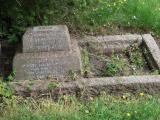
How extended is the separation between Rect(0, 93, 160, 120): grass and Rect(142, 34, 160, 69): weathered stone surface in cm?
84

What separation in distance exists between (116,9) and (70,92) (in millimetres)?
2303

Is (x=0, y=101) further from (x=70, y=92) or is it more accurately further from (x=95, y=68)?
(x=95, y=68)

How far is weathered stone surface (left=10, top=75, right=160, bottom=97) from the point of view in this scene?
220 inches

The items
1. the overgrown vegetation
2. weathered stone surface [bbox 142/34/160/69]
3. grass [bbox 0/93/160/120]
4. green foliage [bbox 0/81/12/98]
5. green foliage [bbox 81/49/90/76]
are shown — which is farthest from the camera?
the overgrown vegetation

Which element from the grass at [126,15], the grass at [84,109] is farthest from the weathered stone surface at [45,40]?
the grass at [126,15]

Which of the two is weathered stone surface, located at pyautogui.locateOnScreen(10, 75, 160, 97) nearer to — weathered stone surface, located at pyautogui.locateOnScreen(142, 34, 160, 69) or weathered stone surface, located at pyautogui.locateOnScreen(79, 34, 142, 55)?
weathered stone surface, located at pyautogui.locateOnScreen(142, 34, 160, 69)

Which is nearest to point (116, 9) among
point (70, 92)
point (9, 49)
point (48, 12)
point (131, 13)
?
point (131, 13)

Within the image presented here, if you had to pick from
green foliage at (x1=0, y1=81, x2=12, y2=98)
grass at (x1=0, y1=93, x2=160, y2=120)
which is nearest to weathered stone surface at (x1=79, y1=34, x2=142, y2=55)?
grass at (x1=0, y1=93, x2=160, y2=120)

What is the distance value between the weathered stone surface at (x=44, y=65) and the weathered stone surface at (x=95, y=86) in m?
0.20

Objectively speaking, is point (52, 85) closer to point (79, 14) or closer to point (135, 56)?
point (135, 56)

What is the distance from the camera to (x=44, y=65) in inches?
234

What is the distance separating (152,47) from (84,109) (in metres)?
1.68

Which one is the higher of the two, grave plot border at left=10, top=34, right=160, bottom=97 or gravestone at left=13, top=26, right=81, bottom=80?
gravestone at left=13, top=26, right=81, bottom=80

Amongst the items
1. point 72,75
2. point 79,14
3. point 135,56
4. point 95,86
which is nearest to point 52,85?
point 72,75
